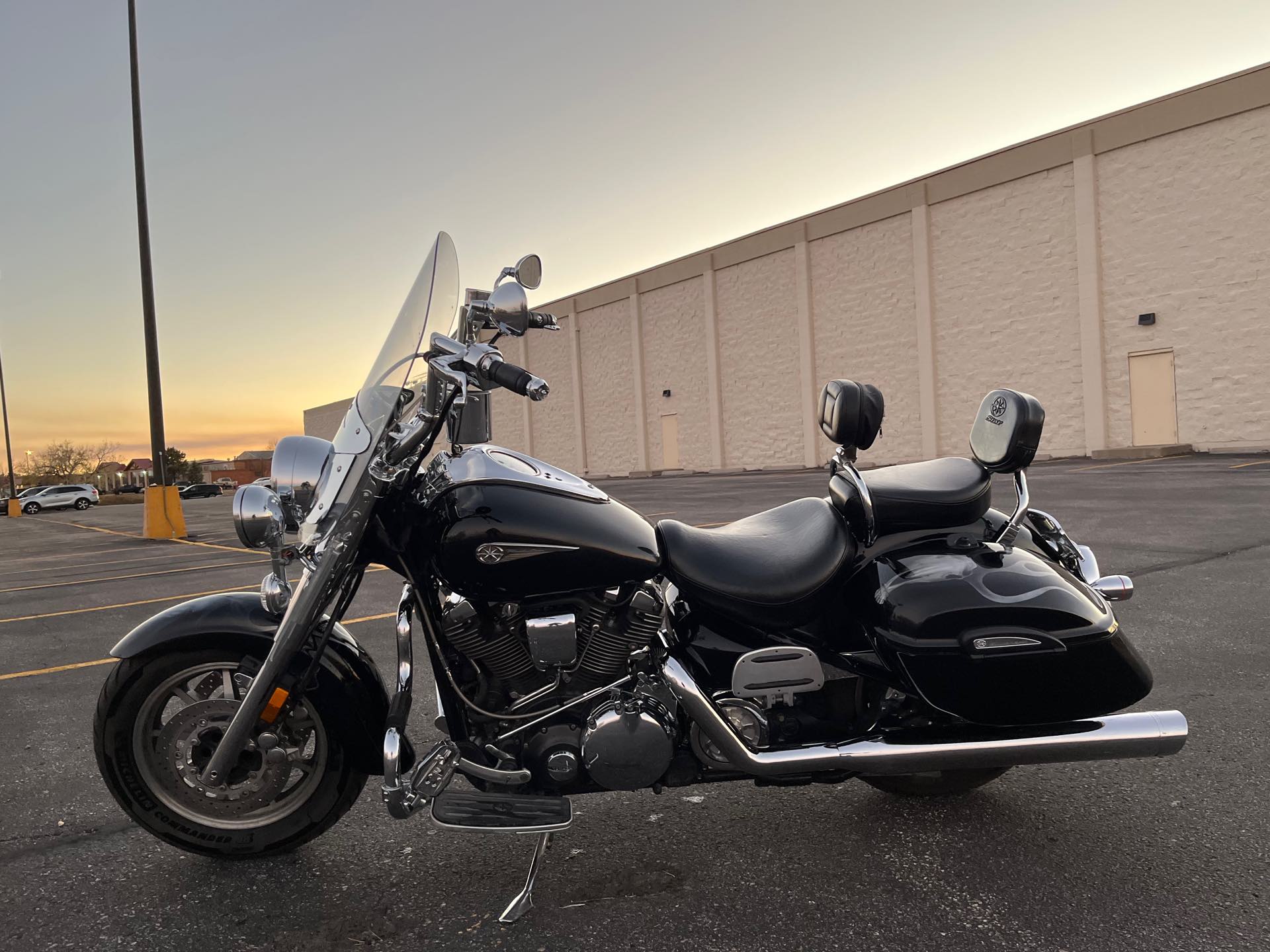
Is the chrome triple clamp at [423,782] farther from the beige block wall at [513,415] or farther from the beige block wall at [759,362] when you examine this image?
the beige block wall at [513,415]

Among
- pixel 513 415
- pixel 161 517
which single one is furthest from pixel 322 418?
pixel 161 517

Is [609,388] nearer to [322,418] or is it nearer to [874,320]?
[874,320]

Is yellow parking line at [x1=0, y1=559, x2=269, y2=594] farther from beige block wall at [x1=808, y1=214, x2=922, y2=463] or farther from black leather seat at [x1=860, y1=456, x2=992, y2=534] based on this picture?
beige block wall at [x1=808, y1=214, x2=922, y2=463]

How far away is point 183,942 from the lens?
2145mm

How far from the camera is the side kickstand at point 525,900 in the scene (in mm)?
2131

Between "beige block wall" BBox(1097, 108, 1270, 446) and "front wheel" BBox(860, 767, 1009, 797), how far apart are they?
20.5 meters

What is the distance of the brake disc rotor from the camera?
2.44 m

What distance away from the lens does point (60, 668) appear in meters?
5.03

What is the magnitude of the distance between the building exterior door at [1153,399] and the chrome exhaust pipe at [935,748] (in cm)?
2126

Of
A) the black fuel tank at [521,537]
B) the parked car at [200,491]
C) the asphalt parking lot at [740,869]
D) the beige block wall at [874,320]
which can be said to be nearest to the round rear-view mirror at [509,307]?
the black fuel tank at [521,537]

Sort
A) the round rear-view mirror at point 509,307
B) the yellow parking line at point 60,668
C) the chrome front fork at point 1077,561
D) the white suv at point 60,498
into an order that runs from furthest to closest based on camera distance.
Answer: the white suv at point 60,498 < the yellow parking line at point 60,668 < the chrome front fork at point 1077,561 < the round rear-view mirror at point 509,307

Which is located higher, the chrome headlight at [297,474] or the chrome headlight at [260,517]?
the chrome headlight at [297,474]

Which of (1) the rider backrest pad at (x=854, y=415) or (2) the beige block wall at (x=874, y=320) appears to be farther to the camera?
(2) the beige block wall at (x=874, y=320)

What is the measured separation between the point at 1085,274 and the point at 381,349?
22713 mm
